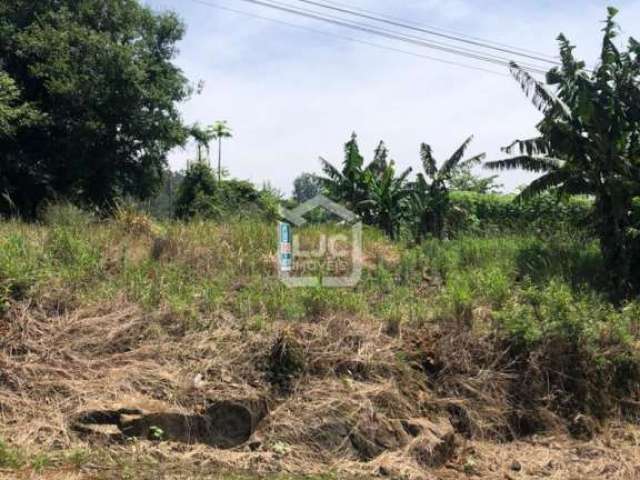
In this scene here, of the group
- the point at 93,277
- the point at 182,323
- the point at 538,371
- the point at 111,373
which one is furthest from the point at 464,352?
the point at 93,277

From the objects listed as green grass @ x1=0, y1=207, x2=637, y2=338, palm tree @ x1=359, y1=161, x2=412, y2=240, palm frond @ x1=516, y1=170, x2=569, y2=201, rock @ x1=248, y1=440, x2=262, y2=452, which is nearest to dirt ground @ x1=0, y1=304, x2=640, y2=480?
rock @ x1=248, y1=440, x2=262, y2=452

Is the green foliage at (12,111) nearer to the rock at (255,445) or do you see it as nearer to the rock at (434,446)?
the rock at (255,445)

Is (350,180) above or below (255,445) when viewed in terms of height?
above

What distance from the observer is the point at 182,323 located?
652cm

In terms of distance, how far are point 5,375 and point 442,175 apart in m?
12.2

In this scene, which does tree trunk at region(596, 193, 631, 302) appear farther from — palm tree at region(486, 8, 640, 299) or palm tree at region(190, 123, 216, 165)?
palm tree at region(190, 123, 216, 165)

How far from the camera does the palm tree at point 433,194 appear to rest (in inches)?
606

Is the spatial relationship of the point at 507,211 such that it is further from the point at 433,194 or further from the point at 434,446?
the point at 434,446

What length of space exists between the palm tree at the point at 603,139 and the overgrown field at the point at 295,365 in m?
1.85

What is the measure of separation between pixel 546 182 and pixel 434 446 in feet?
25.9

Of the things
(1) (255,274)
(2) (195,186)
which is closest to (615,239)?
(1) (255,274)

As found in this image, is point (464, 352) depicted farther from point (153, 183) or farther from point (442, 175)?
point (153, 183)

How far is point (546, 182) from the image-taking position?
11859 millimetres

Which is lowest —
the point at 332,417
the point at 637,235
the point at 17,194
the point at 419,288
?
the point at 332,417
